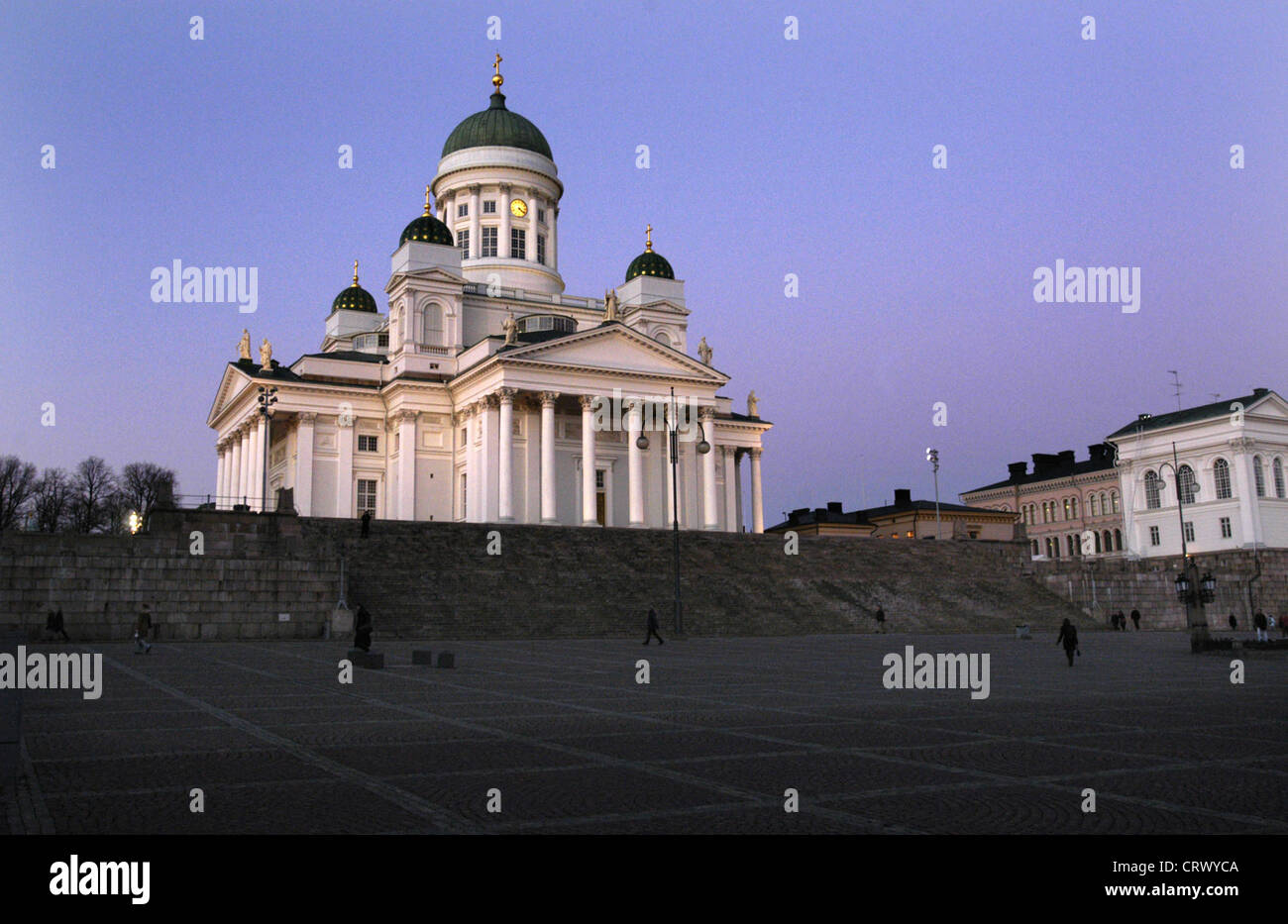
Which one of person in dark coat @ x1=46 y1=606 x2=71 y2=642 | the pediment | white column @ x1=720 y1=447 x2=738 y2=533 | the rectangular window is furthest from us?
white column @ x1=720 y1=447 x2=738 y2=533

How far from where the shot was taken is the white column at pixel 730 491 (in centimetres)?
7156

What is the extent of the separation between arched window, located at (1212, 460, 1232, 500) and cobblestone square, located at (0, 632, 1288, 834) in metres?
62.5

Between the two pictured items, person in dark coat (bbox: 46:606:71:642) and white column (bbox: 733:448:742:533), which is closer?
person in dark coat (bbox: 46:606:71:642)

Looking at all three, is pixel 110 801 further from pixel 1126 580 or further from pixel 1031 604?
pixel 1126 580

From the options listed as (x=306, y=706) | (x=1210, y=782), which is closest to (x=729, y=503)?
(x=306, y=706)

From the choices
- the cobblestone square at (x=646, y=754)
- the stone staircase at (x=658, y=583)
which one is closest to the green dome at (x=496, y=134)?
the stone staircase at (x=658, y=583)

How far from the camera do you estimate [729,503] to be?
71.9 m

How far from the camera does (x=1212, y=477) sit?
7812cm

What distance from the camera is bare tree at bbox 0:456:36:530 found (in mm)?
81750

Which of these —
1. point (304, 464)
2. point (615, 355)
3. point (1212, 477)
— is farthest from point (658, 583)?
point (1212, 477)

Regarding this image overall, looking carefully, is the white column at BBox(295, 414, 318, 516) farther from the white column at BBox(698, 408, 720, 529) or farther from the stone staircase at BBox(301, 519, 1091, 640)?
the white column at BBox(698, 408, 720, 529)

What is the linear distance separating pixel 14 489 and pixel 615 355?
53.1 meters

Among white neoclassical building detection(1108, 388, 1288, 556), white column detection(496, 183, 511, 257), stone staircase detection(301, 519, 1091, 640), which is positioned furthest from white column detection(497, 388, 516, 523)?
white neoclassical building detection(1108, 388, 1288, 556)

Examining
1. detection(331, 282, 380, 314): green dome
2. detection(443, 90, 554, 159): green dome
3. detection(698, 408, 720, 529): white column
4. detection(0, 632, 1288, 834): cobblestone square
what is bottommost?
detection(0, 632, 1288, 834): cobblestone square
